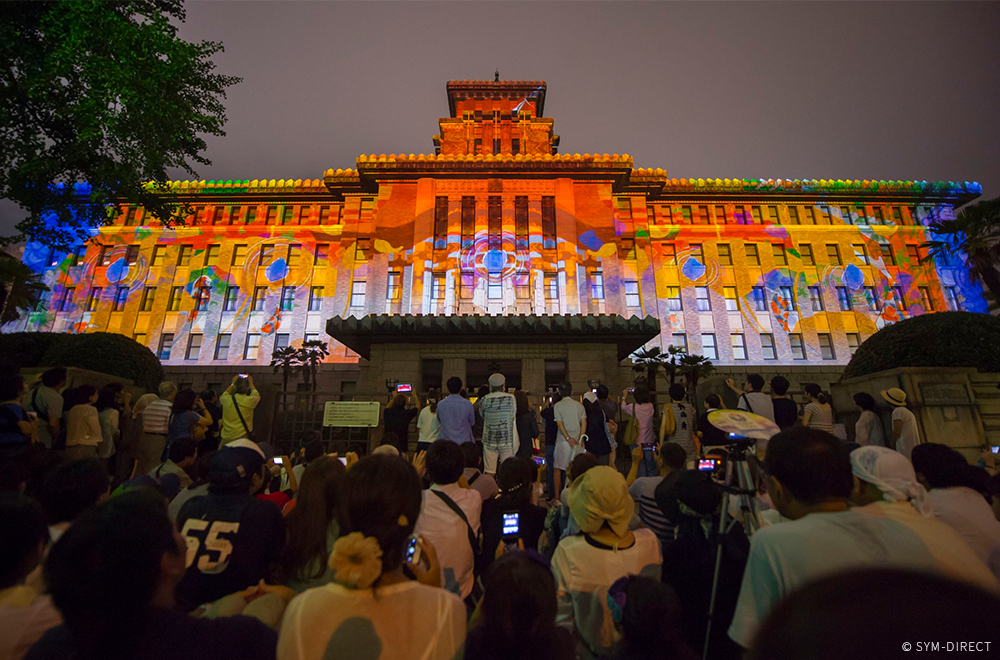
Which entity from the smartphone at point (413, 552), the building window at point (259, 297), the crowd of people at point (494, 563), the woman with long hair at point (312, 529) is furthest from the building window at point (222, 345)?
the smartphone at point (413, 552)

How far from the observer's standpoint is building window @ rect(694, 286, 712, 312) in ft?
126

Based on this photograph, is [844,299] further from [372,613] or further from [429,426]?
[372,613]

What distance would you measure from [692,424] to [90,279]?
4638cm

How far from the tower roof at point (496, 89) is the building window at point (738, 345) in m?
25.5

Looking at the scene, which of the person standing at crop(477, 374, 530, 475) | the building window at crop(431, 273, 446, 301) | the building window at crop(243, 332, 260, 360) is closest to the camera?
the person standing at crop(477, 374, 530, 475)

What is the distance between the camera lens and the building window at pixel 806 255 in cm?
4003

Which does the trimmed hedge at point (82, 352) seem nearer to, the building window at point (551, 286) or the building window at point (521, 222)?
the building window at point (551, 286)

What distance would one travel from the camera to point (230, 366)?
35.6 metres

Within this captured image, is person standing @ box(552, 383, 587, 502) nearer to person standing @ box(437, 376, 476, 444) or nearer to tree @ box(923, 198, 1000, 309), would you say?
person standing @ box(437, 376, 476, 444)

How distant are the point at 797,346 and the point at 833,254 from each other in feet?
30.3

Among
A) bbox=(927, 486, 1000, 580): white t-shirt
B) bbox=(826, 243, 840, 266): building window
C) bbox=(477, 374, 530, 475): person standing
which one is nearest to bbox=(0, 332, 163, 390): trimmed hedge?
bbox=(477, 374, 530, 475): person standing

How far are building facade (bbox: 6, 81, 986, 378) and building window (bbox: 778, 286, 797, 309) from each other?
0.36 feet

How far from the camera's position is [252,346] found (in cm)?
3672

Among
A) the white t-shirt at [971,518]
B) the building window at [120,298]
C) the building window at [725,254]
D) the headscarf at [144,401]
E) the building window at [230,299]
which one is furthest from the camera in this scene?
the building window at [725,254]
